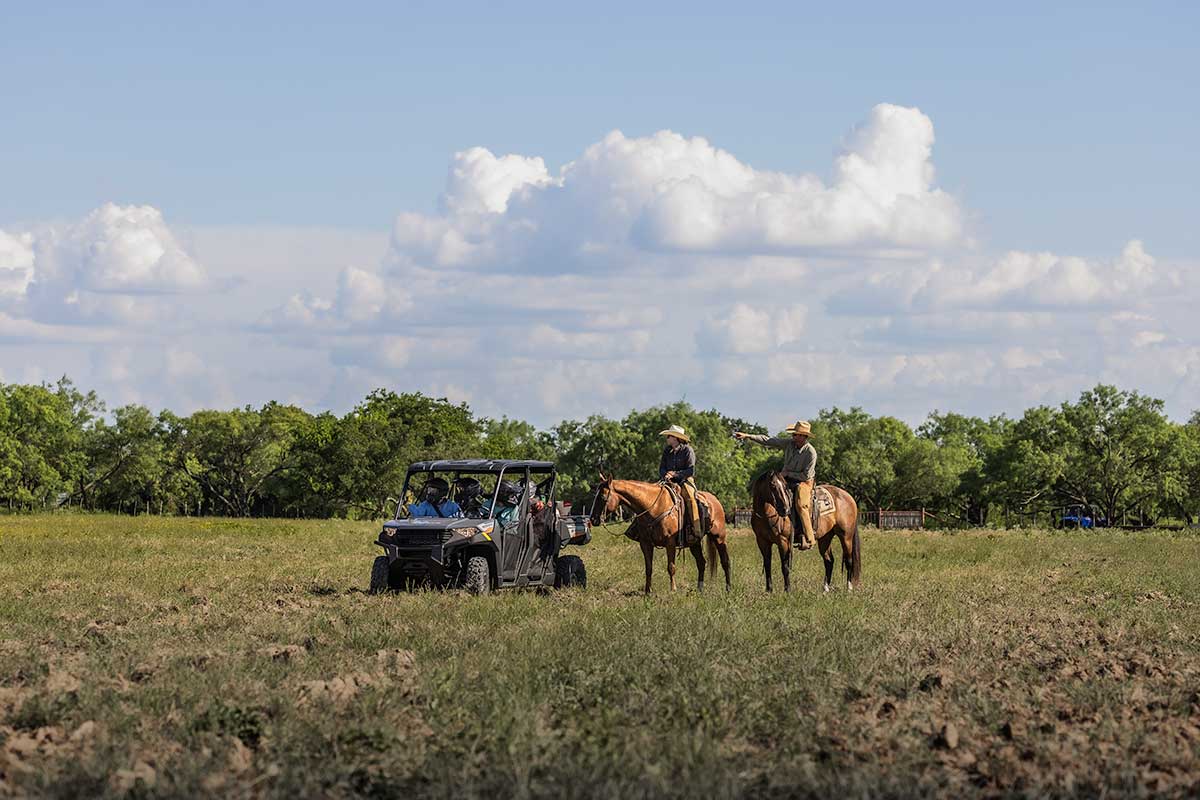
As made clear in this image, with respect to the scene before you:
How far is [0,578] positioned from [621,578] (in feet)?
35.6

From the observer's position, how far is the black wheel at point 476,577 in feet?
68.1

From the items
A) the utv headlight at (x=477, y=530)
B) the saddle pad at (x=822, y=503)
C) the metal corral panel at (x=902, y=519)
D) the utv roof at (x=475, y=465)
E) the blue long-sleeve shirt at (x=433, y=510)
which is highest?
the utv roof at (x=475, y=465)

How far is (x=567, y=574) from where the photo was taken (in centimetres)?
2297

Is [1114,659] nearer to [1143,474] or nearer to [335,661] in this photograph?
[335,661]

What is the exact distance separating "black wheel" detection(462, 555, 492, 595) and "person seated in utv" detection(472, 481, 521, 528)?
771 millimetres

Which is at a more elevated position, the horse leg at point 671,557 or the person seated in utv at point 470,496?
the person seated in utv at point 470,496

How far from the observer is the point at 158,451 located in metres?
112

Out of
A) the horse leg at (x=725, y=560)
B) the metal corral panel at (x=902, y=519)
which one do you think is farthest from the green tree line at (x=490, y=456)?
the horse leg at (x=725, y=560)

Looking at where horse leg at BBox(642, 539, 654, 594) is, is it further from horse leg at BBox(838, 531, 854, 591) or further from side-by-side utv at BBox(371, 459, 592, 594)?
horse leg at BBox(838, 531, 854, 591)

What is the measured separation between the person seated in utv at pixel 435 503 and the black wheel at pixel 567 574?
2.15 meters

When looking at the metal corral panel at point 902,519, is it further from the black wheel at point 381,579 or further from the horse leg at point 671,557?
the black wheel at point 381,579

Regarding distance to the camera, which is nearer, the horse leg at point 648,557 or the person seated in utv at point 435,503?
the person seated in utv at point 435,503

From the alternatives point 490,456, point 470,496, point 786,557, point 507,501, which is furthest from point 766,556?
point 490,456

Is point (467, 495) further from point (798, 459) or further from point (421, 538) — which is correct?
point (798, 459)
